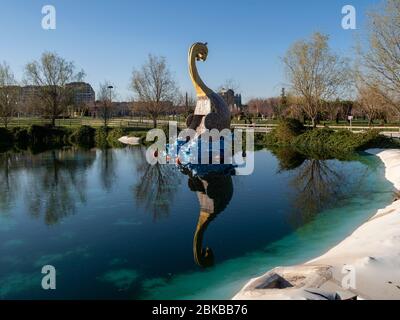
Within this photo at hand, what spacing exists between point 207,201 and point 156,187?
11.3 feet

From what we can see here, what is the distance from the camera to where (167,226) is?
9.94m

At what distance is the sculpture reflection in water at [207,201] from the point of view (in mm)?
7992

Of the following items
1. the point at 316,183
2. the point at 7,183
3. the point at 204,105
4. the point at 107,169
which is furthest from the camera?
the point at 204,105

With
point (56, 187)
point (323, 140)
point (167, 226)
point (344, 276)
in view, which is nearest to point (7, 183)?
point (56, 187)

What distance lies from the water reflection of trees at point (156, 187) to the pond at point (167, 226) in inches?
2.3

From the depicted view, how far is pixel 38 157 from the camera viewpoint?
25.3 meters

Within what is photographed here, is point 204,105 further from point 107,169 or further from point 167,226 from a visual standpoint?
point 167,226

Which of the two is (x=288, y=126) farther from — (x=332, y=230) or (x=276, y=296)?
(x=276, y=296)

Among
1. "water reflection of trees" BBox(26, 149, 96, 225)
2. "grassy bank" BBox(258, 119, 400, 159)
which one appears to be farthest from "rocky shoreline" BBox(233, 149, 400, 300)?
"grassy bank" BBox(258, 119, 400, 159)

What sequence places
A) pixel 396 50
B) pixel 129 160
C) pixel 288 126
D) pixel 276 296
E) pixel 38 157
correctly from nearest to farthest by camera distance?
pixel 276 296, pixel 396 50, pixel 129 160, pixel 38 157, pixel 288 126
